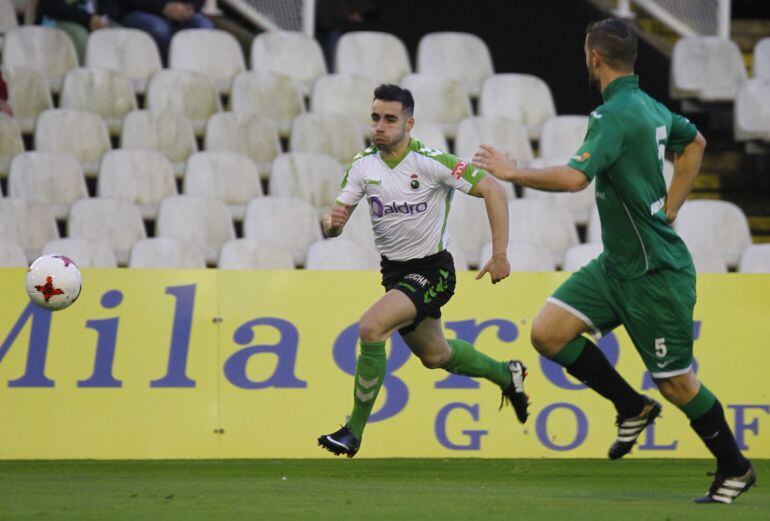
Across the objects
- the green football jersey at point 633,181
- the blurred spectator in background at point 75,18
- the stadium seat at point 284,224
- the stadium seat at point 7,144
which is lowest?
the stadium seat at point 284,224

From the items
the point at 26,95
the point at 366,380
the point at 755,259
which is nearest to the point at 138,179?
the point at 26,95

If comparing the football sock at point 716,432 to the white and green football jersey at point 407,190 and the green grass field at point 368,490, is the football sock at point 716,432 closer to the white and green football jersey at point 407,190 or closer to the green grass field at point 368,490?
the green grass field at point 368,490

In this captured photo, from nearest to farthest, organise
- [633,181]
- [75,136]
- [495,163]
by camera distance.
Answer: [495,163]
[633,181]
[75,136]

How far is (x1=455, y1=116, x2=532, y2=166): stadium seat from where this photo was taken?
1132 cm

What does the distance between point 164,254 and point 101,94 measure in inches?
90.1

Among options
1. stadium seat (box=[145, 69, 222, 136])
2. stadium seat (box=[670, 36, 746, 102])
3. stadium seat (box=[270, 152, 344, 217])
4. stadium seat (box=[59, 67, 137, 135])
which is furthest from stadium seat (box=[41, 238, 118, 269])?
stadium seat (box=[670, 36, 746, 102])

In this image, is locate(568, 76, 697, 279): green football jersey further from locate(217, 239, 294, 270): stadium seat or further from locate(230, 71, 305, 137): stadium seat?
locate(230, 71, 305, 137): stadium seat

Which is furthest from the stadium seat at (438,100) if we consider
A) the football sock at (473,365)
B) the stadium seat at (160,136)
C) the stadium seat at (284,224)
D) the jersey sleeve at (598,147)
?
the jersey sleeve at (598,147)

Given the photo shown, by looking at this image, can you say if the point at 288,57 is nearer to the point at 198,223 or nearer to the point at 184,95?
the point at 184,95

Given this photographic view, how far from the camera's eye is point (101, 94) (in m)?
11.2

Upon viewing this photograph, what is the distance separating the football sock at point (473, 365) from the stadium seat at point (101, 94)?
480cm

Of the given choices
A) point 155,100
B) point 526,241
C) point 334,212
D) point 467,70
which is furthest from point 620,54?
point 467,70

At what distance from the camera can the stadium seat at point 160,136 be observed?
1083 cm

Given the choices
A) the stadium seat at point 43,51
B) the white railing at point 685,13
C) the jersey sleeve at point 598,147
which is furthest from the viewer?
the white railing at point 685,13
